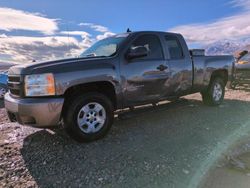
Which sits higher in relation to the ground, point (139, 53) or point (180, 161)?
point (139, 53)

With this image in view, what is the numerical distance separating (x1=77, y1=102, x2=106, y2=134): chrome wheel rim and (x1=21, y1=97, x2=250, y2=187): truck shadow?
0.27 m

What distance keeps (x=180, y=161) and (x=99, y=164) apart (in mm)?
1212

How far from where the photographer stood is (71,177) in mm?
3641

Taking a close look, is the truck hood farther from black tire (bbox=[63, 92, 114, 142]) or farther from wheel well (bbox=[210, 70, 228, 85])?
wheel well (bbox=[210, 70, 228, 85])

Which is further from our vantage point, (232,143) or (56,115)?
(232,143)

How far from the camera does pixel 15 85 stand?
459 cm

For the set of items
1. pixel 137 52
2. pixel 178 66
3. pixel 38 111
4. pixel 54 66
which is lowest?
pixel 38 111

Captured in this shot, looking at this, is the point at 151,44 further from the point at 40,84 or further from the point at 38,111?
the point at 38,111

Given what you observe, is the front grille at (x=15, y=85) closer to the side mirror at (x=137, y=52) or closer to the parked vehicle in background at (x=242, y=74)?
the side mirror at (x=137, y=52)

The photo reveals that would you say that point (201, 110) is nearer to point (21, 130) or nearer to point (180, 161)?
point (180, 161)

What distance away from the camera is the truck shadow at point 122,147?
372cm

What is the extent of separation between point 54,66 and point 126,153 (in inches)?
70.3

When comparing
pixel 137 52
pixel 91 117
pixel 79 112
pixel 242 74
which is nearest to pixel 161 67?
pixel 137 52

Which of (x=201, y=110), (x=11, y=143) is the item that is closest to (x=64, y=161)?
(x=11, y=143)
